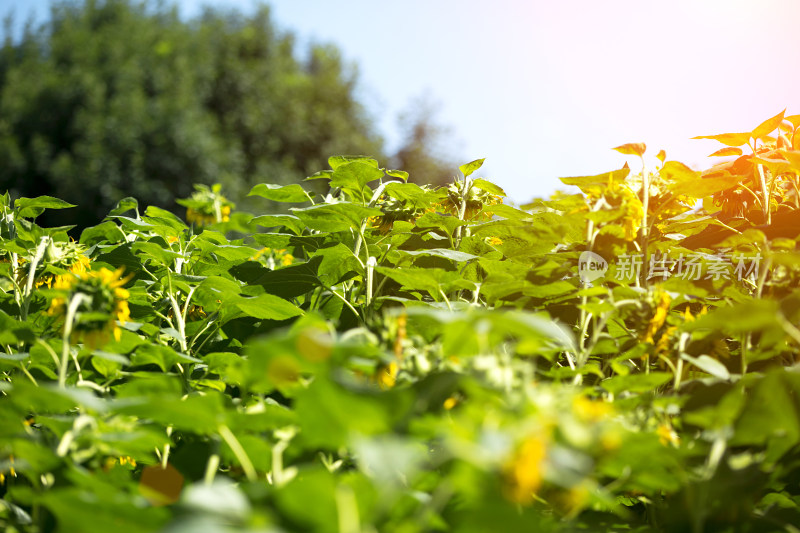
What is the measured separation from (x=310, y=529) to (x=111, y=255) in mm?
1036

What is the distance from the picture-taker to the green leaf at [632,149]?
44.2 inches

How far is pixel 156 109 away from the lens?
67.1 feet

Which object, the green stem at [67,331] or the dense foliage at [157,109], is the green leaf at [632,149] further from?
the dense foliage at [157,109]

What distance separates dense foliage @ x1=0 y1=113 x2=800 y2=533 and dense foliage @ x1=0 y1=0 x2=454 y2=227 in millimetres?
19083

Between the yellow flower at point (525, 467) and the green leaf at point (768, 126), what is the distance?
3.70ft

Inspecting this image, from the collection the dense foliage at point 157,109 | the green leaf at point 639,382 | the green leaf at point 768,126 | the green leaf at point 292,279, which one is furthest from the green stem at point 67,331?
the dense foliage at point 157,109

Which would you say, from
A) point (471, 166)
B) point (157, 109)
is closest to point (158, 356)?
point (471, 166)

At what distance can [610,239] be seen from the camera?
1.13 meters

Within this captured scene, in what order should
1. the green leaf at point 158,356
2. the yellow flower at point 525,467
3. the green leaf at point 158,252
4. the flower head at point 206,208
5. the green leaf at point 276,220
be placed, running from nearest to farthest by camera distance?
the yellow flower at point 525,467
the green leaf at point 158,356
the green leaf at point 158,252
the green leaf at point 276,220
the flower head at point 206,208

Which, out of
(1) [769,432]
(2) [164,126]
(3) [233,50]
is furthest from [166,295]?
(3) [233,50]

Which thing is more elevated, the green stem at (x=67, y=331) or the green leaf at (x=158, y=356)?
the green stem at (x=67, y=331)

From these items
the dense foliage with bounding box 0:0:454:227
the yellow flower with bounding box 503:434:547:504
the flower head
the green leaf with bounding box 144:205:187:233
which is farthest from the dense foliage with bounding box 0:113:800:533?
the dense foliage with bounding box 0:0:454:227

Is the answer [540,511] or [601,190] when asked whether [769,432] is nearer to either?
[540,511]

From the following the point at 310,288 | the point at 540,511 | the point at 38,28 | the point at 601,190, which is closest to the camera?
the point at 540,511
